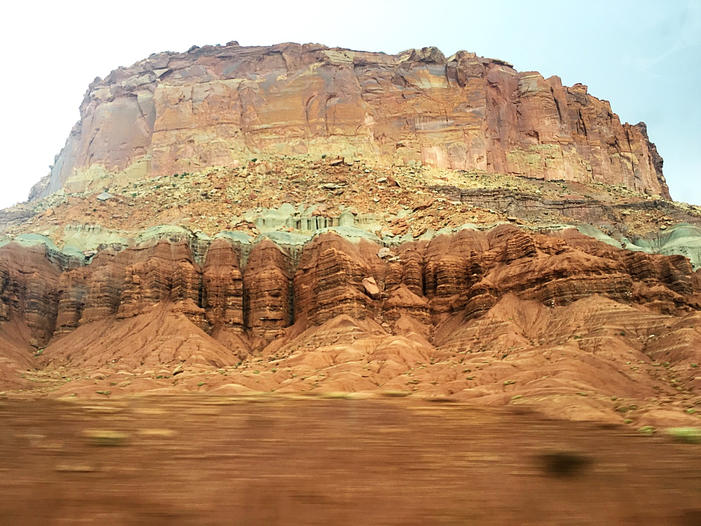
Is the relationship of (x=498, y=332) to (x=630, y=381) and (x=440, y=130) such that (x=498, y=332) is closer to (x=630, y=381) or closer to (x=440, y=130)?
(x=630, y=381)

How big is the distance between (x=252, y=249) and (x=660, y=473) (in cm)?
4408

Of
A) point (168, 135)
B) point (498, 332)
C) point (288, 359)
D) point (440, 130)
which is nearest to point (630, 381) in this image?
point (498, 332)

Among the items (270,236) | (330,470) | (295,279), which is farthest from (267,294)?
(330,470)

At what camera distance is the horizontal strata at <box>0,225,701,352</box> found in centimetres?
3809

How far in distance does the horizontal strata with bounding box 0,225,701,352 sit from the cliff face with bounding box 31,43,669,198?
3649cm

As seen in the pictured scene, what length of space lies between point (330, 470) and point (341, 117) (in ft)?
267

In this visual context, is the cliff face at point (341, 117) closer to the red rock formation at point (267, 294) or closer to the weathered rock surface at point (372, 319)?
the red rock formation at point (267, 294)

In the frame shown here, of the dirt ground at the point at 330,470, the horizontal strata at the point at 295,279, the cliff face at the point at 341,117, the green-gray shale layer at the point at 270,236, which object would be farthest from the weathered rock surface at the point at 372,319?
the cliff face at the point at 341,117

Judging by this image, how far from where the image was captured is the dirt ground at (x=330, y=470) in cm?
429

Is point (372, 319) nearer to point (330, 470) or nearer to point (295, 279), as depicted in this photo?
point (295, 279)

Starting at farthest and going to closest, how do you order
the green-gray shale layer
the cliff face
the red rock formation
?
the cliff face
the green-gray shale layer
the red rock formation

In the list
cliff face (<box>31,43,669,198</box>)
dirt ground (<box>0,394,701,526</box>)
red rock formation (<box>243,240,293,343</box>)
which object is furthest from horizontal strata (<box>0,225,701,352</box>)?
cliff face (<box>31,43,669,198</box>)

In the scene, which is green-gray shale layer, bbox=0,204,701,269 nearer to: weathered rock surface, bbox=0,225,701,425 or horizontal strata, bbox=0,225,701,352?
horizontal strata, bbox=0,225,701,352

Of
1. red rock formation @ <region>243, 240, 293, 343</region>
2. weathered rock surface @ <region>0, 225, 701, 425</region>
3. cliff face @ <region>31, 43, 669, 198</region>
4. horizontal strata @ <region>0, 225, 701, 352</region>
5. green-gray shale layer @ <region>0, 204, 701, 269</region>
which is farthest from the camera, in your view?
cliff face @ <region>31, 43, 669, 198</region>
